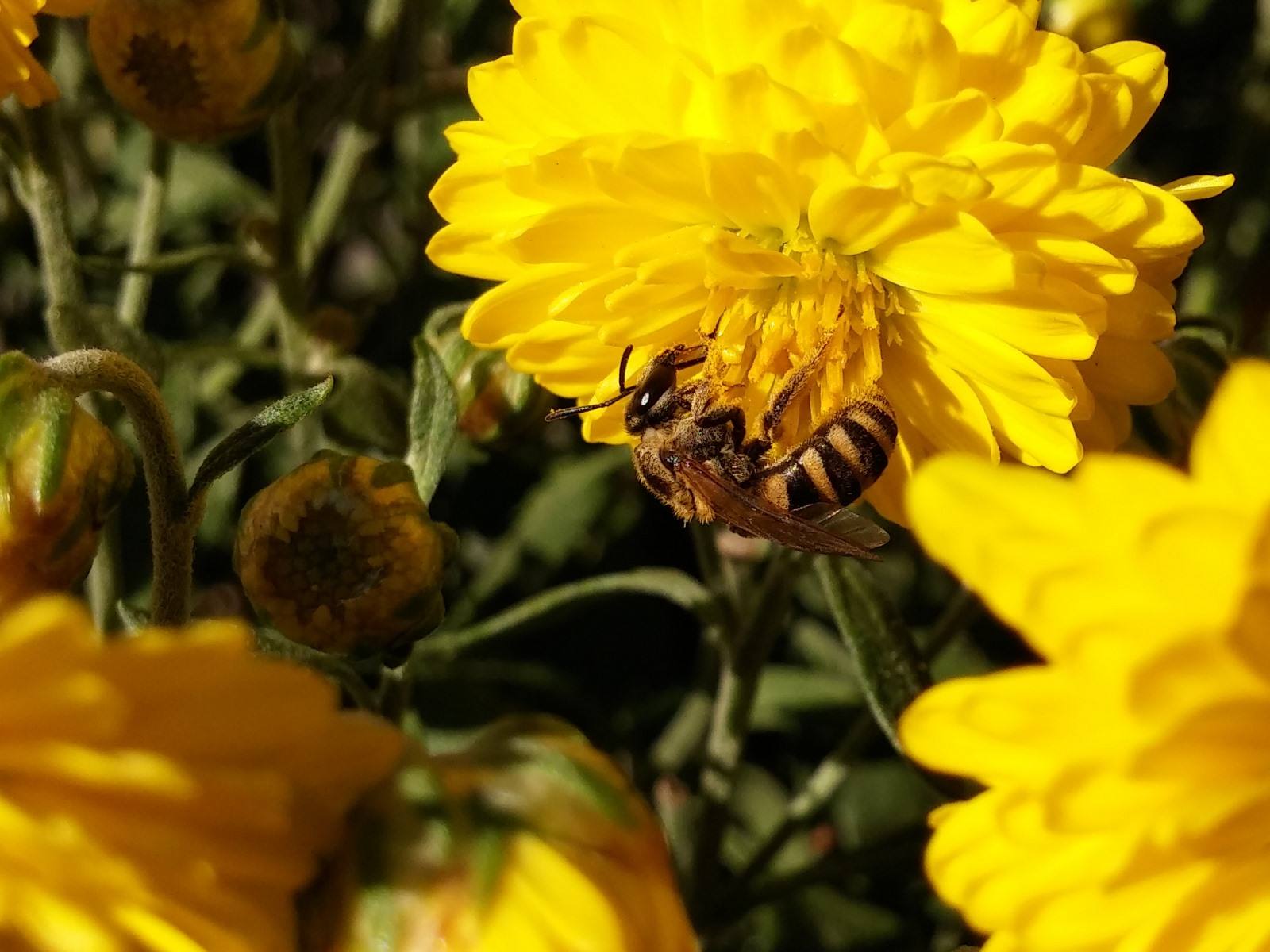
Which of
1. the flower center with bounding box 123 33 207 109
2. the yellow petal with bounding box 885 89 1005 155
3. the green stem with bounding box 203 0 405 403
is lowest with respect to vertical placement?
the green stem with bounding box 203 0 405 403

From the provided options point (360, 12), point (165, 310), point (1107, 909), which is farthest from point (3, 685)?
point (360, 12)

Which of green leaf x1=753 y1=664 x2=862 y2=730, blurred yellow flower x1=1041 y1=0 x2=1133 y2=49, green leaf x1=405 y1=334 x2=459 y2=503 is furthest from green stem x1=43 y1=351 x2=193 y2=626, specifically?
blurred yellow flower x1=1041 y1=0 x2=1133 y2=49

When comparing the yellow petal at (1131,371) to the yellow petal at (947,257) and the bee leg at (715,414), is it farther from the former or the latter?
the bee leg at (715,414)

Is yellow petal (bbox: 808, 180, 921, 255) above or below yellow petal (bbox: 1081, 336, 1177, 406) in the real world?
above

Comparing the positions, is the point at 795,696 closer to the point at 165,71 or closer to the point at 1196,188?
the point at 1196,188

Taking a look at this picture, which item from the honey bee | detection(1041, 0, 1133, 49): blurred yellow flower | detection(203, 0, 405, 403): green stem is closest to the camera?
the honey bee

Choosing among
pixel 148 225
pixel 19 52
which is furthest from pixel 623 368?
pixel 148 225

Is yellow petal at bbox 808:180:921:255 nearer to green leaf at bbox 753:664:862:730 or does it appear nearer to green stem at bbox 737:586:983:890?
green stem at bbox 737:586:983:890

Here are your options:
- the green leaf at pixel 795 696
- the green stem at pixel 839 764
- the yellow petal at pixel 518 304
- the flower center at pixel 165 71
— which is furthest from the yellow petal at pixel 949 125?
the green leaf at pixel 795 696
